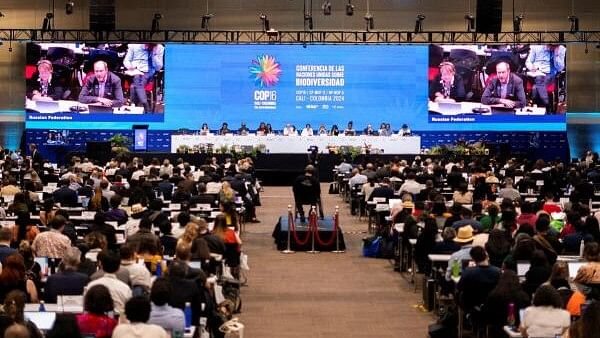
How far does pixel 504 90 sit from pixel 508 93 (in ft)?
0.57

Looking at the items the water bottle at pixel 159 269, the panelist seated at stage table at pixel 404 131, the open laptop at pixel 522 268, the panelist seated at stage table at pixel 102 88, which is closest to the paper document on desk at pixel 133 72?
the panelist seated at stage table at pixel 102 88

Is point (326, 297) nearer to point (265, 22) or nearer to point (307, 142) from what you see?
point (307, 142)

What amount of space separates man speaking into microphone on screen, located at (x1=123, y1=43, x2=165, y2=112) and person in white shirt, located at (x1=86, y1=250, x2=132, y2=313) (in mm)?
28204

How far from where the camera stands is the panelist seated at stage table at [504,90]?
39.2 metres

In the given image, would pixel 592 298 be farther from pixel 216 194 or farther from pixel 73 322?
pixel 216 194

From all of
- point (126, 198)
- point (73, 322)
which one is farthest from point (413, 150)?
point (73, 322)

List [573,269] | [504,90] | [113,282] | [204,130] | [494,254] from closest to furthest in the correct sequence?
[113,282]
[573,269]
[494,254]
[204,130]
[504,90]

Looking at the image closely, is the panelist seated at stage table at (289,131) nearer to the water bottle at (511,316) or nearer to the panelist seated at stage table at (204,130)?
the panelist seated at stage table at (204,130)

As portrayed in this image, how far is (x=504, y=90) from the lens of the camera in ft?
129

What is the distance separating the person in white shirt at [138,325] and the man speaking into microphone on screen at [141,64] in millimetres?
30932

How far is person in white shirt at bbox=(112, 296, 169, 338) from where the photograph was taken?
27.7 ft

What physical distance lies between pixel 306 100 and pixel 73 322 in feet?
104

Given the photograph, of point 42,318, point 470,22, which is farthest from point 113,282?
point 470,22

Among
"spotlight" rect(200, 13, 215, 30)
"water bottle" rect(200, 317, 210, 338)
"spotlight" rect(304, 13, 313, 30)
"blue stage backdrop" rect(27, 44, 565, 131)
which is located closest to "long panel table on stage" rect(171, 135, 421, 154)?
"blue stage backdrop" rect(27, 44, 565, 131)
